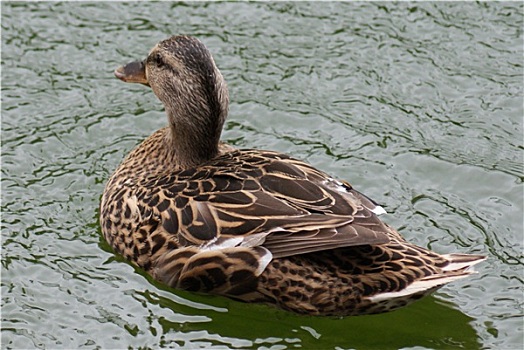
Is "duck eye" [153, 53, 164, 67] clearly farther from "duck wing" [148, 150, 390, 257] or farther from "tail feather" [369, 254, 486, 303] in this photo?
"tail feather" [369, 254, 486, 303]

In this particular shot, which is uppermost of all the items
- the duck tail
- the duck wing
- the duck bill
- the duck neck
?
the duck bill

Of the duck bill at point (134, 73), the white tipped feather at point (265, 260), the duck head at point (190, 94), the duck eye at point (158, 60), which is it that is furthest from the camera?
the duck bill at point (134, 73)

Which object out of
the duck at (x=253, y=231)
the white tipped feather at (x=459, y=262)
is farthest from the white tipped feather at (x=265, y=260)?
the white tipped feather at (x=459, y=262)

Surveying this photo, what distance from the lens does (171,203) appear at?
8.59 metres

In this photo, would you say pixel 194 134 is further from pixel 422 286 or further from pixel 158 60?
pixel 422 286

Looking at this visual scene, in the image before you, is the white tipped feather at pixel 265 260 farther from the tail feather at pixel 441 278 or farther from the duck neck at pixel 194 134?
the duck neck at pixel 194 134

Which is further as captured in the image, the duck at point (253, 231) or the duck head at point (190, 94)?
the duck head at point (190, 94)

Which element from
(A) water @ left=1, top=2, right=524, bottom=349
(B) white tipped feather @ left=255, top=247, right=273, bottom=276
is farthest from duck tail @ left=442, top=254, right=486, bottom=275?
(B) white tipped feather @ left=255, top=247, right=273, bottom=276

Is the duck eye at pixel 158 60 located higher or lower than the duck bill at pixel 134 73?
higher

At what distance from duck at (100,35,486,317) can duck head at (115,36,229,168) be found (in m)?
0.01

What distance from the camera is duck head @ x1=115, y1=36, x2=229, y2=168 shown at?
8766 mm

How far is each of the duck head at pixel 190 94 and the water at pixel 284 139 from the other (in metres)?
1.12

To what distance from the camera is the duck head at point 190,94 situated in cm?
877

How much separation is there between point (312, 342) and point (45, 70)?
15.7 feet
